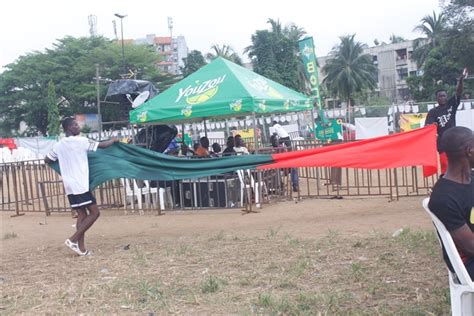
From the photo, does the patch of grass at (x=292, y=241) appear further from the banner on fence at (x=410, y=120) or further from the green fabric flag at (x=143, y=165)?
the banner on fence at (x=410, y=120)

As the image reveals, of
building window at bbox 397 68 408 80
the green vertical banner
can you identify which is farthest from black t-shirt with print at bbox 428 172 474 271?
building window at bbox 397 68 408 80

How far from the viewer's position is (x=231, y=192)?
37.4 ft

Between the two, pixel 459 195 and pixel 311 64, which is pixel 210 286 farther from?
pixel 311 64

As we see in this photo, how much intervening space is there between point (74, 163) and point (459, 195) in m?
5.41

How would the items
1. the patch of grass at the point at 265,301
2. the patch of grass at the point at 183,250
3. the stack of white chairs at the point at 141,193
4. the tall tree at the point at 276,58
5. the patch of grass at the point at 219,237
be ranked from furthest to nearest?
the tall tree at the point at 276,58 < the stack of white chairs at the point at 141,193 < the patch of grass at the point at 219,237 < the patch of grass at the point at 183,250 < the patch of grass at the point at 265,301

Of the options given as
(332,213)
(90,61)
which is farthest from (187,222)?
(90,61)

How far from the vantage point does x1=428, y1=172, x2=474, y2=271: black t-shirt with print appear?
316 cm

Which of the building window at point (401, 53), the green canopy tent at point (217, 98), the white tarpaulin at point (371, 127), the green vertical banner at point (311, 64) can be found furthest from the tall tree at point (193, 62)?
the green canopy tent at point (217, 98)

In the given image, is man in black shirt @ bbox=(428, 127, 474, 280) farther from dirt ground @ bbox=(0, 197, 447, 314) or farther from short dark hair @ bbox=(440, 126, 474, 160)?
dirt ground @ bbox=(0, 197, 447, 314)

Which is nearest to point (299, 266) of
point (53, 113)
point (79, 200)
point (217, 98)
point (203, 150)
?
point (79, 200)

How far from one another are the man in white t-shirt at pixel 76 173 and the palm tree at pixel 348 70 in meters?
58.0

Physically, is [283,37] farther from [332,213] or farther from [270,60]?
[332,213]

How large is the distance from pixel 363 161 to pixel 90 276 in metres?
3.72

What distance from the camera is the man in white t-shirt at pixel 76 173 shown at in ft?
24.5
